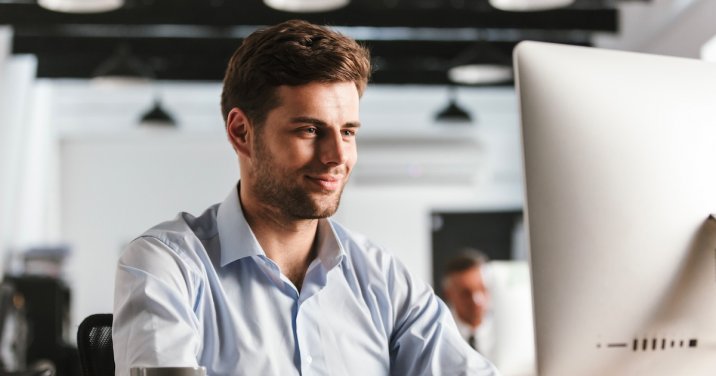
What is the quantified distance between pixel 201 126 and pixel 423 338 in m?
10.7

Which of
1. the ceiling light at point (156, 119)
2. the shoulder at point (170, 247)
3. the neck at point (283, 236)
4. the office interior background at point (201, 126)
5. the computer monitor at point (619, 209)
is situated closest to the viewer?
the computer monitor at point (619, 209)

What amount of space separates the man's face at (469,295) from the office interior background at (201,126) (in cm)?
294

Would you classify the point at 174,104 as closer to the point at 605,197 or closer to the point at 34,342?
the point at 34,342

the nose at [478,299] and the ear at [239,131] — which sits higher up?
the ear at [239,131]

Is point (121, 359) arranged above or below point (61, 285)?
below

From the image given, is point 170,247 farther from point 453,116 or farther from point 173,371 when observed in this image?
point 453,116

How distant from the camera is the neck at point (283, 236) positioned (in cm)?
181

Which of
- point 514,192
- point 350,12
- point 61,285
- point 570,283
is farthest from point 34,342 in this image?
point 514,192

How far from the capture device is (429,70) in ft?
33.6

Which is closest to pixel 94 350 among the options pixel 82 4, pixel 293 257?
pixel 293 257

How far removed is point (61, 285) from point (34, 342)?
405 mm

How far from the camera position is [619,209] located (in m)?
1.48

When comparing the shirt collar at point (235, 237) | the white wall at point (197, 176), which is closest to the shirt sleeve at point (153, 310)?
the shirt collar at point (235, 237)

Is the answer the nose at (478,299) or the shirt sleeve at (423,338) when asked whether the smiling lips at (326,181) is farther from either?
the nose at (478,299)
